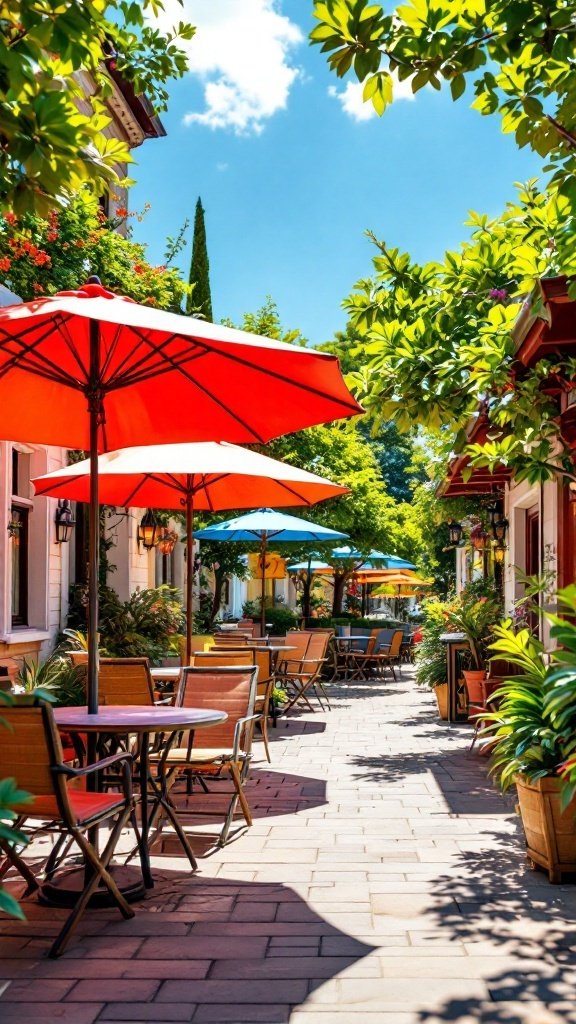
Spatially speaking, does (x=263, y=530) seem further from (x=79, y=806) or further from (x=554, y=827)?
(x=79, y=806)

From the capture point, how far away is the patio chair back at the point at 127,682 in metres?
6.48

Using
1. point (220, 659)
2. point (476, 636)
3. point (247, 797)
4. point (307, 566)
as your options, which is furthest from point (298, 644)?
point (307, 566)

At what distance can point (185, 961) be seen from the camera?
3.91 m

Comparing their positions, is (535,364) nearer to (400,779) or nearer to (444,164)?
(400,779)

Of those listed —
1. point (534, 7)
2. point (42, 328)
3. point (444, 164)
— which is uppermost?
point (444, 164)

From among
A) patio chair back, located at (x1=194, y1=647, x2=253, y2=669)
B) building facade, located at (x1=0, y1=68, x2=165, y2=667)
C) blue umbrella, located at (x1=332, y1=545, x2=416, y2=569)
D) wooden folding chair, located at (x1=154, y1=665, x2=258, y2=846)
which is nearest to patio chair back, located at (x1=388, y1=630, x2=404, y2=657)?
blue umbrella, located at (x1=332, y1=545, x2=416, y2=569)

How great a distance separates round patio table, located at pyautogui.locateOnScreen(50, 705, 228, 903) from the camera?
461 centimetres

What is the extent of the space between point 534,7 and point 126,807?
11.4 feet

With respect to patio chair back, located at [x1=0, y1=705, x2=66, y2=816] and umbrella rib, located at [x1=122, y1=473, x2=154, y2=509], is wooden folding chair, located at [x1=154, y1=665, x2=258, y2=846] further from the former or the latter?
umbrella rib, located at [x1=122, y1=473, x2=154, y2=509]

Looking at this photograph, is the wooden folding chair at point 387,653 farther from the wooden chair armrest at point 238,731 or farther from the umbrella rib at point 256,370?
the umbrella rib at point 256,370

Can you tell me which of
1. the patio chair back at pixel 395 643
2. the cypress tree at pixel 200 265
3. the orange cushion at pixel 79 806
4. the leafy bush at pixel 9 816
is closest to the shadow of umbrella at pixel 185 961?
the orange cushion at pixel 79 806

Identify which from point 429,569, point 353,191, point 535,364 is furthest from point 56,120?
point 429,569

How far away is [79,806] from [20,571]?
6600 millimetres

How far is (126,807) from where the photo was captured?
15.0 ft
